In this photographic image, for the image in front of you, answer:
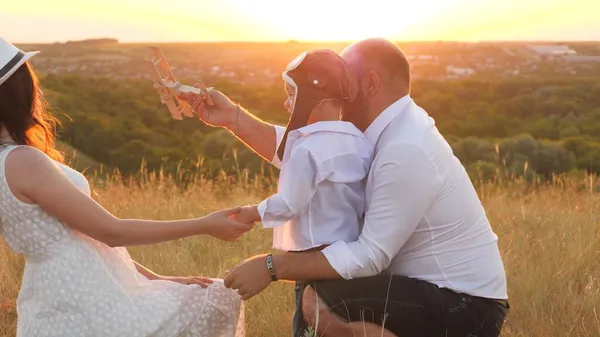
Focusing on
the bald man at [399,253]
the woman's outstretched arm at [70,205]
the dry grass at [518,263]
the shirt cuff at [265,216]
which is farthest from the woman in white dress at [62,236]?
the dry grass at [518,263]

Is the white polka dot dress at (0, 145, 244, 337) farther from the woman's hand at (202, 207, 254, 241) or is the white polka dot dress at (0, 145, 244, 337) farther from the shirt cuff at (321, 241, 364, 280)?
the shirt cuff at (321, 241, 364, 280)

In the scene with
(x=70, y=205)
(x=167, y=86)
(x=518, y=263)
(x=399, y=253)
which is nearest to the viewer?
(x=70, y=205)

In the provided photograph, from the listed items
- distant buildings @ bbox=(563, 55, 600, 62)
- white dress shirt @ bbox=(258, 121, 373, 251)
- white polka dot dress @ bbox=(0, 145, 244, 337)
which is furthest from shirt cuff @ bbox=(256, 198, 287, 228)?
distant buildings @ bbox=(563, 55, 600, 62)

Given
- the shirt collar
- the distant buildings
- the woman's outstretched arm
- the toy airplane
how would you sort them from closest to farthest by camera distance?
the woman's outstretched arm
the shirt collar
the toy airplane
the distant buildings

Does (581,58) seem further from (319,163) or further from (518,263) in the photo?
(319,163)

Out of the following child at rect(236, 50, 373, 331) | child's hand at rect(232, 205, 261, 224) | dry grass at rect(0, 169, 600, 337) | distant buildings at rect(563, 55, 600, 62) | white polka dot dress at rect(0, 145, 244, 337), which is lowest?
distant buildings at rect(563, 55, 600, 62)

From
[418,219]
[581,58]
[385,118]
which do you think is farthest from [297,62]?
[581,58]

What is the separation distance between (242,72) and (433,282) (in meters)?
40.8

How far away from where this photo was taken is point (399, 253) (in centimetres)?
307

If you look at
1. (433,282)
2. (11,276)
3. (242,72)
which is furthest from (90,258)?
(242,72)

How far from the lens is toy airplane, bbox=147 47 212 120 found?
332 centimetres

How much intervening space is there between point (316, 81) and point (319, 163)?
0.29 metres

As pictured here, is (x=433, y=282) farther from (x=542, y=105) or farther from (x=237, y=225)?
(x=542, y=105)

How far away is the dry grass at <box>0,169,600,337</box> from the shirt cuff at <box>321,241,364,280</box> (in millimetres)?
1190
